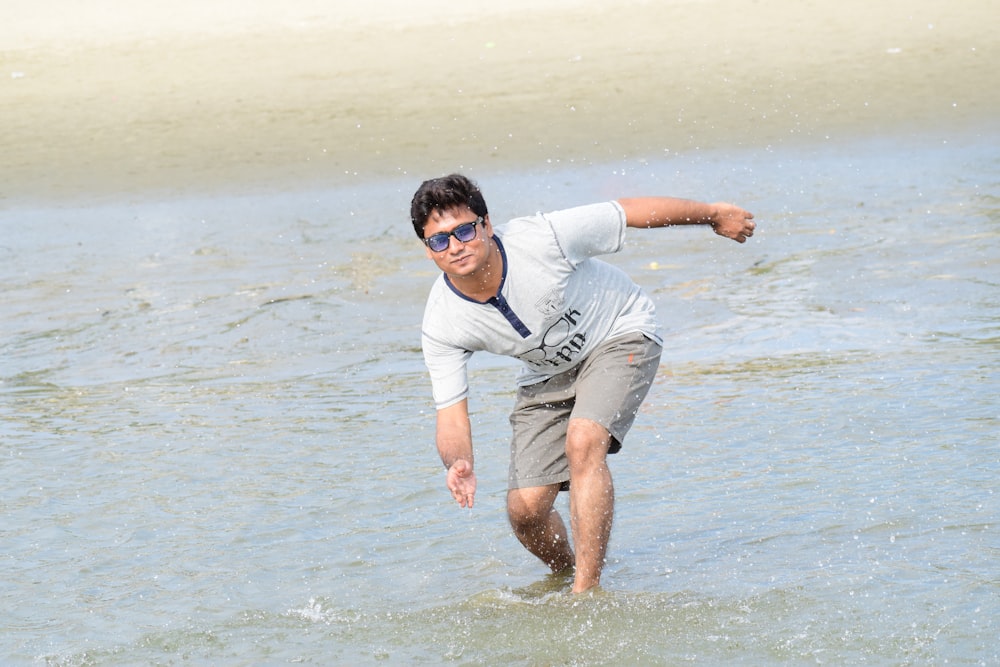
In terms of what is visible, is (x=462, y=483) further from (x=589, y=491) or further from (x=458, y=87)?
(x=458, y=87)

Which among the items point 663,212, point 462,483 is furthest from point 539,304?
point 462,483

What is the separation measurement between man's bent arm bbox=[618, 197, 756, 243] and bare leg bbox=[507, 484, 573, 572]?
100 centimetres

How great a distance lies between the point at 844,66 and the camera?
52.1 ft

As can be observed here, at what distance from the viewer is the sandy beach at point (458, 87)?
48.6ft

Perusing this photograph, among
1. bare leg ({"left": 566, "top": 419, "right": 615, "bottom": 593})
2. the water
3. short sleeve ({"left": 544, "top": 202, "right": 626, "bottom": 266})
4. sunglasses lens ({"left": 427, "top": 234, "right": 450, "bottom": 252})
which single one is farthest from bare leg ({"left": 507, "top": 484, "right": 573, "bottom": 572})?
sunglasses lens ({"left": 427, "top": 234, "right": 450, "bottom": 252})

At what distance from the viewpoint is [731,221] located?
457 centimetres

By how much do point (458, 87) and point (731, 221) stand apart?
11.9 metres

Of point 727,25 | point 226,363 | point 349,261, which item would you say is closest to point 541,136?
point 727,25

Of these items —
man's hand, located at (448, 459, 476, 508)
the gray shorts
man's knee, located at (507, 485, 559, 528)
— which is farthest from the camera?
man's knee, located at (507, 485, 559, 528)

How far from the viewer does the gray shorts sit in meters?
4.61

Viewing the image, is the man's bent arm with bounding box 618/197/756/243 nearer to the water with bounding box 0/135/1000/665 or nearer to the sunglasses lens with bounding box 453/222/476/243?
the sunglasses lens with bounding box 453/222/476/243

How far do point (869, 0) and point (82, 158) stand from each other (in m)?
9.79

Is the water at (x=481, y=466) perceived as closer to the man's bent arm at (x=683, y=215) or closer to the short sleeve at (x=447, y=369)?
the short sleeve at (x=447, y=369)

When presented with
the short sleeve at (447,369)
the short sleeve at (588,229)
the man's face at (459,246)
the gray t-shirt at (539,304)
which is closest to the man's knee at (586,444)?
the gray t-shirt at (539,304)
